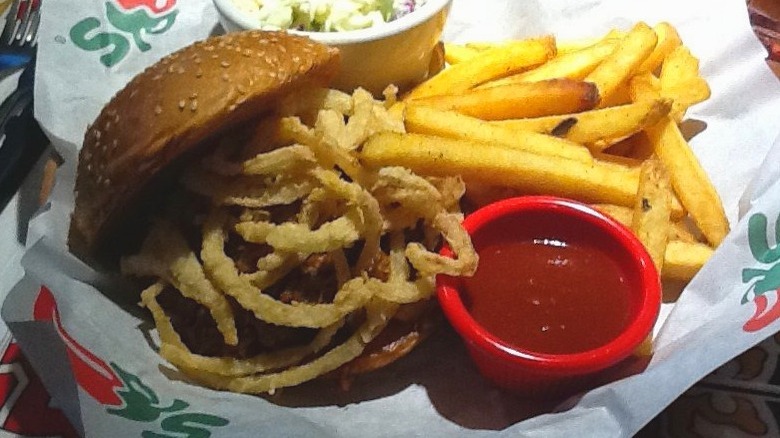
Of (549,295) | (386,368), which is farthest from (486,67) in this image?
(386,368)

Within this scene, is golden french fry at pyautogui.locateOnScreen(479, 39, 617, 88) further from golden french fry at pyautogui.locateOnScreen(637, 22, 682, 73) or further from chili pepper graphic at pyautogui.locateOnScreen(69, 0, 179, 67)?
chili pepper graphic at pyautogui.locateOnScreen(69, 0, 179, 67)

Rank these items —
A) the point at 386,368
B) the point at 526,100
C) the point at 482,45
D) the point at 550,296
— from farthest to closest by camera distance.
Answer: the point at 482,45 → the point at 526,100 → the point at 386,368 → the point at 550,296

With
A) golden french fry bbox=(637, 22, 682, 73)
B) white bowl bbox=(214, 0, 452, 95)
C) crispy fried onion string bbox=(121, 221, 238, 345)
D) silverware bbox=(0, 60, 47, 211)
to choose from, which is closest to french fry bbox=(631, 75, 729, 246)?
golden french fry bbox=(637, 22, 682, 73)

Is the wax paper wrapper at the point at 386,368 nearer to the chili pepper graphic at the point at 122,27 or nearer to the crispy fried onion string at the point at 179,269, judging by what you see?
the chili pepper graphic at the point at 122,27

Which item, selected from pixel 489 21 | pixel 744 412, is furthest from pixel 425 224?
pixel 489 21

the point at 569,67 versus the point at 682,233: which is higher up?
the point at 569,67

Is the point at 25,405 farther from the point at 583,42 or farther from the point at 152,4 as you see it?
the point at 583,42

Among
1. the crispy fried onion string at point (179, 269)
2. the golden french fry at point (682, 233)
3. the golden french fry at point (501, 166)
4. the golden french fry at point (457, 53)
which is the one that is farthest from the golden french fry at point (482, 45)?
the crispy fried onion string at point (179, 269)
